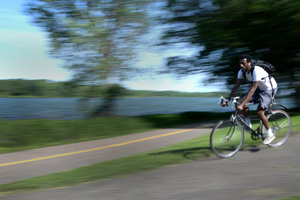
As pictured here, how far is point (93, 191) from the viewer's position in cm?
505

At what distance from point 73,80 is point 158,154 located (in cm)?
842

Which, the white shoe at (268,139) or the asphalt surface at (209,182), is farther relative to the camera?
the white shoe at (268,139)

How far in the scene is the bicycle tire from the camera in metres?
7.43

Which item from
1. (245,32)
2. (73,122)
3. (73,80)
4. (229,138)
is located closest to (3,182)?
(229,138)

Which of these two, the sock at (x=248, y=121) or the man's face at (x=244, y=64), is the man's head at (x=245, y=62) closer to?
the man's face at (x=244, y=64)

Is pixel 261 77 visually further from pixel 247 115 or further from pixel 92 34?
pixel 92 34

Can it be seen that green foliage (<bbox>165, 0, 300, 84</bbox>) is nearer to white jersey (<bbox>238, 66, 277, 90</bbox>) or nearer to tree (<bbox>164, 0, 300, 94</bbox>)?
tree (<bbox>164, 0, 300, 94</bbox>)

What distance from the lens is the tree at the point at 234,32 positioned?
13.5 meters

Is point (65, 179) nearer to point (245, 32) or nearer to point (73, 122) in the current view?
point (73, 122)

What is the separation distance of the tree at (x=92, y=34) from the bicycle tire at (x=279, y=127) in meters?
9.12

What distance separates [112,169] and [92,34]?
9.49 meters

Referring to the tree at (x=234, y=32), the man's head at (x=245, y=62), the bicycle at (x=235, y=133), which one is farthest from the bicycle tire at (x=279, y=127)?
the tree at (x=234, y=32)

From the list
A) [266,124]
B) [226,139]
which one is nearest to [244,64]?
[266,124]

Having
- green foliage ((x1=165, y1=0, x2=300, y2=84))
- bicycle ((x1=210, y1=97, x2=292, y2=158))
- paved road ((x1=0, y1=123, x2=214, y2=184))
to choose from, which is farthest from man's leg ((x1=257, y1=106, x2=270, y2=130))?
green foliage ((x1=165, y1=0, x2=300, y2=84))
